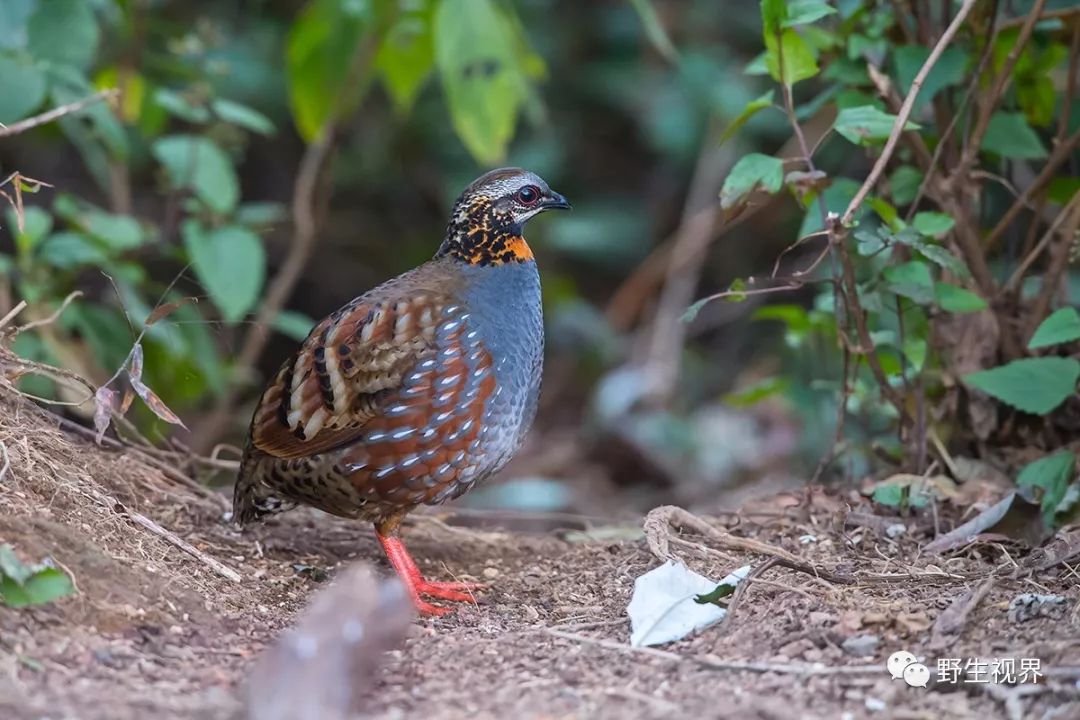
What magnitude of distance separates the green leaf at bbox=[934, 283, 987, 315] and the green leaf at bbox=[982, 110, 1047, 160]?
624 mm

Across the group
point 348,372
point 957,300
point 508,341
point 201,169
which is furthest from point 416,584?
point 201,169

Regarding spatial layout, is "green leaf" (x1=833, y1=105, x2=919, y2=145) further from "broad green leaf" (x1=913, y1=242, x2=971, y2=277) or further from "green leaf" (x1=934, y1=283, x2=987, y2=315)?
"green leaf" (x1=934, y1=283, x2=987, y2=315)

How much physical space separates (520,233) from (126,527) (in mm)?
1671

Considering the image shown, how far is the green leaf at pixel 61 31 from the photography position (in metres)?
4.89

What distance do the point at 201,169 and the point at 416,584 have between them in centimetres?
236

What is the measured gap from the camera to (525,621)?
12.3ft

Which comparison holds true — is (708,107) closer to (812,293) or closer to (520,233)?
(812,293)

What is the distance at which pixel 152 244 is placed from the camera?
5812 millimetres

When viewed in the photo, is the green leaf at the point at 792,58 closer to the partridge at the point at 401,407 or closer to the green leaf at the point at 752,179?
the green leaf at the point at 752,179

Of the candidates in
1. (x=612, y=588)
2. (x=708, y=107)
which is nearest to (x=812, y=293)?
(x=708, y=107)

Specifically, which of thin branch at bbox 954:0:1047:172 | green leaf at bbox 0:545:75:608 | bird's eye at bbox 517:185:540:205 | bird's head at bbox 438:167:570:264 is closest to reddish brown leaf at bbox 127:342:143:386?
green leaf at bbox 0:545:75:608

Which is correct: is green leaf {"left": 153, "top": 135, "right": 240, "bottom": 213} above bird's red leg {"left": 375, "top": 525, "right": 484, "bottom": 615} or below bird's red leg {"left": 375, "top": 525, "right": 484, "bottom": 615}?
above

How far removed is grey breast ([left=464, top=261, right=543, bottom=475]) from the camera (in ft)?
13.8

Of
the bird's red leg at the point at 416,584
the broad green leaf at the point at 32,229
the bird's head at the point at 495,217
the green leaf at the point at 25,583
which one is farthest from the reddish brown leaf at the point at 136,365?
the broad green leaf at the point at 32,229
